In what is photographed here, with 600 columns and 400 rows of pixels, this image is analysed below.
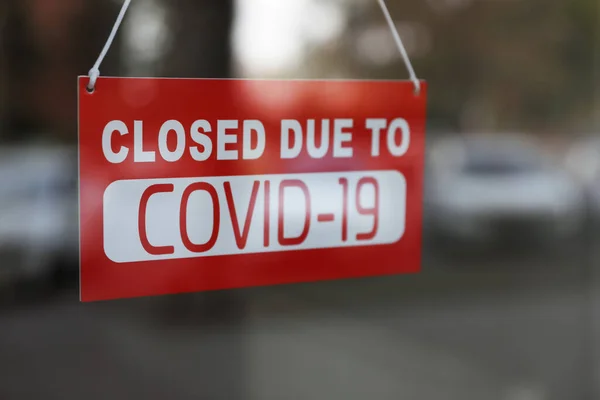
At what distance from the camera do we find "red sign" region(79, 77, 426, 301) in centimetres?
135

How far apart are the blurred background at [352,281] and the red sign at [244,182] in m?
0.16

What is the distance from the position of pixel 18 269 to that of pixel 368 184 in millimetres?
2370

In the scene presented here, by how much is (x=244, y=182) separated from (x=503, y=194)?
472cm

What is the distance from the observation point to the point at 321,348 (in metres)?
3.92

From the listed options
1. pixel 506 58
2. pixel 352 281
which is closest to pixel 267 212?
pixel 352 281

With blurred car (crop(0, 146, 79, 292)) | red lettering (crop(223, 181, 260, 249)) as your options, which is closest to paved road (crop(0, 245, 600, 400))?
blurred car (crop(0, 146, 79, 292))

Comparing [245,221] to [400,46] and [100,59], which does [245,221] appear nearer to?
[100,59]

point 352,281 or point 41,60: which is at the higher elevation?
point 41,60

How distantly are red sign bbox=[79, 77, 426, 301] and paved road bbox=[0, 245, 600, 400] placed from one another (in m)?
0.90

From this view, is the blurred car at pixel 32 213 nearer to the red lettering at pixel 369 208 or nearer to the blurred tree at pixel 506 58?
the blurred tree at pixel 506 58

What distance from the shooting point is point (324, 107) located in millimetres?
1498

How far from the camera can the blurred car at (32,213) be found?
321 cm

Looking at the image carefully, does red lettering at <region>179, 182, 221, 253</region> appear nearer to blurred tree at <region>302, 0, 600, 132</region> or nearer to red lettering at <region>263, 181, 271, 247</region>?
red lettering at <region>263, 181, 271, 247</region>

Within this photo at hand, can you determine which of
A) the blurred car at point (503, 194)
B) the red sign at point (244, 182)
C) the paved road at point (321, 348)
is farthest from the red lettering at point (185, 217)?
the blurred car at point (503, 194)
